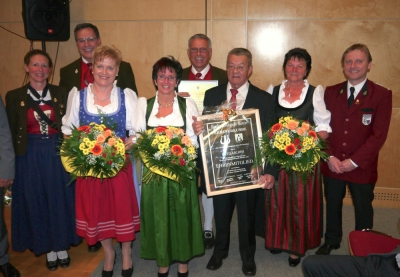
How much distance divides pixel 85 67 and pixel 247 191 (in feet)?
6.48

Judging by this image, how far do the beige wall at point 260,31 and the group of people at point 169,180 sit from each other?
1598 millimetres

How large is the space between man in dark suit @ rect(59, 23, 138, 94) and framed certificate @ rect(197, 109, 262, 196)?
129cm

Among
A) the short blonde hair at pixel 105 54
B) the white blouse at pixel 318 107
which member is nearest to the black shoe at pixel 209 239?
the white blouse at pixel 318 107

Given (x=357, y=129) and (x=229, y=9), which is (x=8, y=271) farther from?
(x=229, y=9)

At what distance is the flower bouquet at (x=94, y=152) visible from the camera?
2484mm

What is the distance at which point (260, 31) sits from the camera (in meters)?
4.61

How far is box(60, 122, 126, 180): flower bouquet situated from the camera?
248cm

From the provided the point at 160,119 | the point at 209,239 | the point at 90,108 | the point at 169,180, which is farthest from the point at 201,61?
the point at 209,239

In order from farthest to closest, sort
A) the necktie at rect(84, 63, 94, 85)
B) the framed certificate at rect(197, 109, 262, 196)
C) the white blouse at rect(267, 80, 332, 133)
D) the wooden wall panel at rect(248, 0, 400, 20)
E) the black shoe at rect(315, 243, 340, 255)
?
the wooden wall panel at rect(248, 0, 400, 20)
the necktie at rect(84, 63, 94, 85)
the black shoe at rect(315, 243, 340, 255)
the white blouse at rect(267, 80, 332, 133)
the framed certificate at rect(197, 109, 262, 196)

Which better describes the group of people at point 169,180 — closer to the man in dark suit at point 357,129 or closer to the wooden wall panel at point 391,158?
the man in dark suit at point 357,129

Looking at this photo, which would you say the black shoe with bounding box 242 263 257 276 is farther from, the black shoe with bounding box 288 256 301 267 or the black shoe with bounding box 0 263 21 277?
the black shoe with bounding box 0 263 21 277

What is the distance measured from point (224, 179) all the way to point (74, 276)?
155 cm

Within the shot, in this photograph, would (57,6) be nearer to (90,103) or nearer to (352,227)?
(90,103)

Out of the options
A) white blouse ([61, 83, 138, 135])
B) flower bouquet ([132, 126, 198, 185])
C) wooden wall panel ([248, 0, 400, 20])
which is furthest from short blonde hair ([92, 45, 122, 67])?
wooden wall panel ([248, 0, 400, 20])
